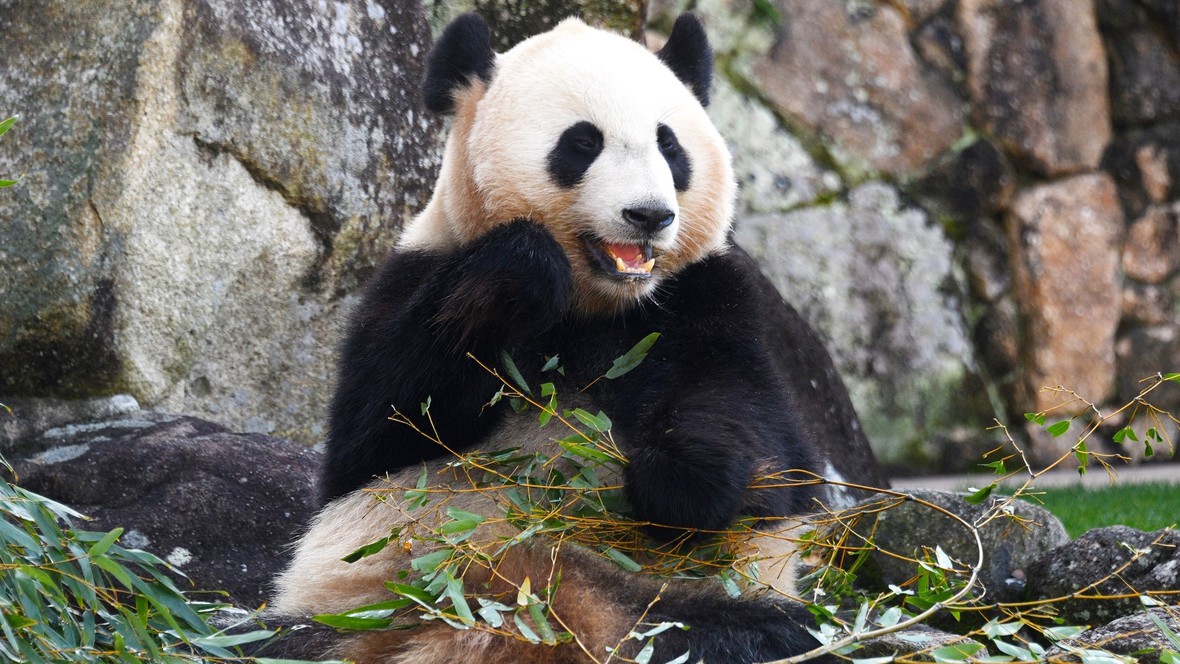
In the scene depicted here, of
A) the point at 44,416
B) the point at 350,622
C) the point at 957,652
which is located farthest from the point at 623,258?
the point at 44,416

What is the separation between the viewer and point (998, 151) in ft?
26.3

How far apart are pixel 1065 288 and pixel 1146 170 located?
1.02 metres

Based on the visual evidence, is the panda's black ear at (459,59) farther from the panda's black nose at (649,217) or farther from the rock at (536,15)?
the rock at (536,15)

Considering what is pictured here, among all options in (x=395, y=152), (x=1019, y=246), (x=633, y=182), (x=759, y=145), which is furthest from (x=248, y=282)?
(x=1019, y=246)

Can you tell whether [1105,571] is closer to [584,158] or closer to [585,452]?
[585,452]

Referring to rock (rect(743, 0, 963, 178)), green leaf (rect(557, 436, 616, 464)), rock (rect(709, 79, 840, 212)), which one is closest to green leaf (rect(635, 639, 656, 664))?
green leaf (rect(557, 436, 616, 464))

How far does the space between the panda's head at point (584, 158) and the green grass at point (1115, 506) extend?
8.06 ft

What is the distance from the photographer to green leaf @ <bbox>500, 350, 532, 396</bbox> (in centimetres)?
259

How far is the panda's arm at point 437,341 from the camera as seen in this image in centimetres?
254

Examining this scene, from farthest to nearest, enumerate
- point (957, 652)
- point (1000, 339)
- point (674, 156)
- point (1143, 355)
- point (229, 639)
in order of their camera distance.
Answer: point (1143, 355)
point (1000, 339)
point (674, 156)
point (229, 639)
point (957, 652)

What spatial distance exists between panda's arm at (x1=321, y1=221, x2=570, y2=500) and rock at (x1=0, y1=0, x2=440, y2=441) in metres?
1.27

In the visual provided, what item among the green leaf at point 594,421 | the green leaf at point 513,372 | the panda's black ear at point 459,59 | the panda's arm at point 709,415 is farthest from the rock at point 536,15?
the green leaf at point 594,421

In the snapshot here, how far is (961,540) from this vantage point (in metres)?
3.76

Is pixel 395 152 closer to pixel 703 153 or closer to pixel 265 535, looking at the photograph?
pixel 265 535
